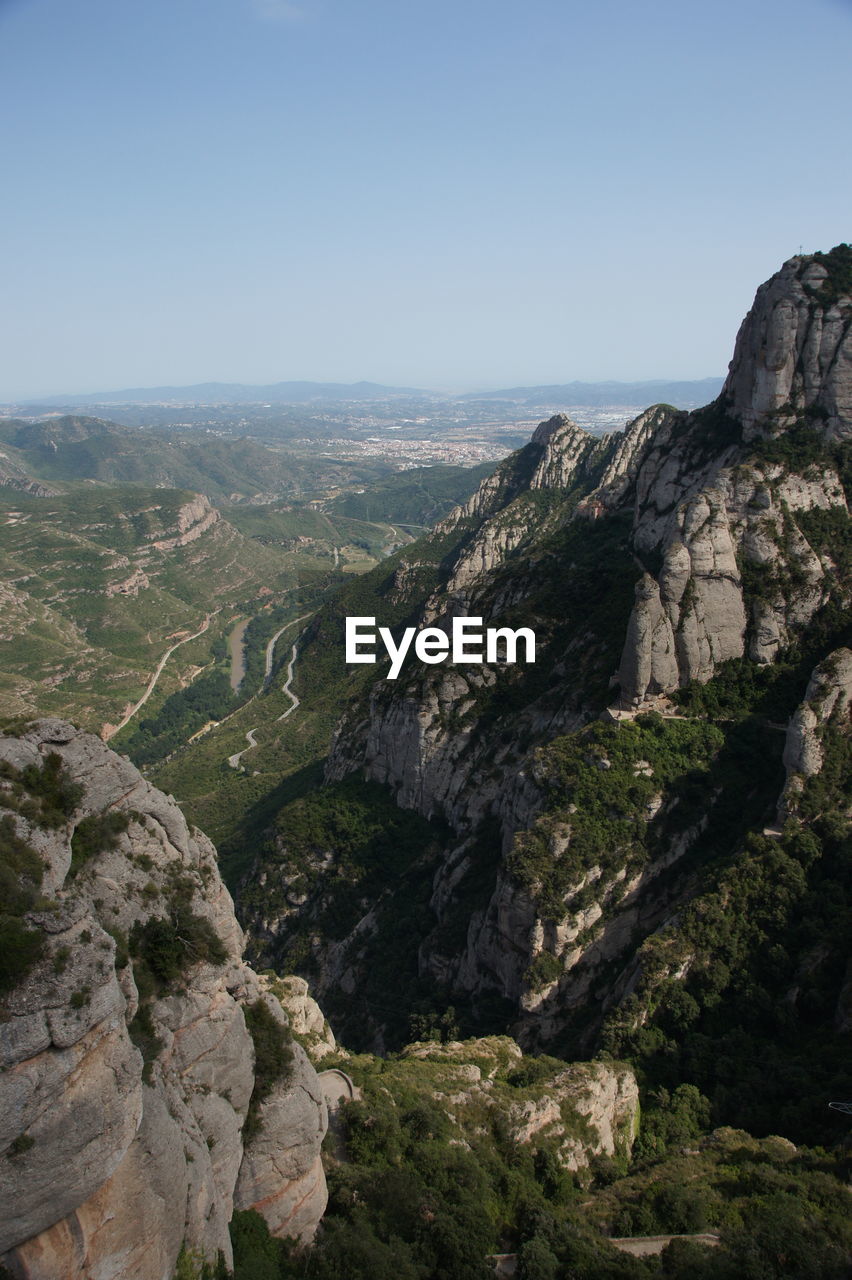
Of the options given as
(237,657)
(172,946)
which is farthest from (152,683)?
(172,946)

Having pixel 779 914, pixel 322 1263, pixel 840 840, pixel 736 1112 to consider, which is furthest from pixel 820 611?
pixel 322 1263

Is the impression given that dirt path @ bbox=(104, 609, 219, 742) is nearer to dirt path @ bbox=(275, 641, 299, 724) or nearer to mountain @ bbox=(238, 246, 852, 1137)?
dirt path @ bbox=(275, 641, 299, 724)

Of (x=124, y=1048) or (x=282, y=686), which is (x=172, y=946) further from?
(x=282, y=686)

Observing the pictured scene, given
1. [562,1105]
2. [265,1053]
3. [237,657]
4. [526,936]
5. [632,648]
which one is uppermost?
[632,648]

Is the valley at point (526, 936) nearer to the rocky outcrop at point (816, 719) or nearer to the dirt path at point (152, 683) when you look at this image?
the rocky outcrop at point (816, 719)

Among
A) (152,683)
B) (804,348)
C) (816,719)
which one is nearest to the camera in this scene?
(816,719)

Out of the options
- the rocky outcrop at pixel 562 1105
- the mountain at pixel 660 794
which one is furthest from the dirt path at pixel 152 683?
the rocky outcrop at pixel 562 1105
